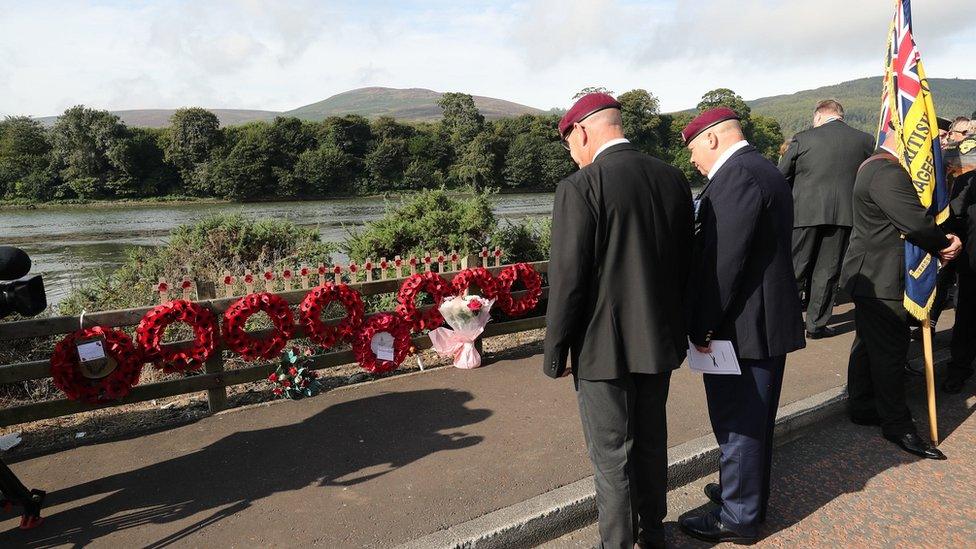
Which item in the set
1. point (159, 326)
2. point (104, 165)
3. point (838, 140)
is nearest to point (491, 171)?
point (104, 165)

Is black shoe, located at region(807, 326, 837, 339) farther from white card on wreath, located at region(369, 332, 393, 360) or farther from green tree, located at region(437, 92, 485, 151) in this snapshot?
green tree, located at region(437, 92, 485, 151)

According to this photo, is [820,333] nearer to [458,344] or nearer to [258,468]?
[458,344]

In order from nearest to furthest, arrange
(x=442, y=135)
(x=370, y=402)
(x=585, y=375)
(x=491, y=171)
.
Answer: (x=585, y=375)
(x=370, y=402)
(x=491, y=171)
(x=442, y=135)

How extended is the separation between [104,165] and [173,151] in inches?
151

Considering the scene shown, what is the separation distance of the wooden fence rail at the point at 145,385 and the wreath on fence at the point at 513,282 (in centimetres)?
103

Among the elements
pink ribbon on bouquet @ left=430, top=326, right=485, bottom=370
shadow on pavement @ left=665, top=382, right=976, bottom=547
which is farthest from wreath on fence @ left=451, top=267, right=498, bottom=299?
shadow on pavement @ left=665, top=382, right=976, bottom=547

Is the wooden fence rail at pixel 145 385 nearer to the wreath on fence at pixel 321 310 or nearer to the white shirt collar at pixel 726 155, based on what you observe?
the wreath on fence at pixel 321 310

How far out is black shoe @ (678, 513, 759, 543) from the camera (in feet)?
9.56

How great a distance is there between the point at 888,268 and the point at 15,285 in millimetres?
5339

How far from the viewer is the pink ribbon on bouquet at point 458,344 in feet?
18.8

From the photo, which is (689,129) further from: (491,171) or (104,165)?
(104,165)

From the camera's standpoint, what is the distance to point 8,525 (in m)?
3.08

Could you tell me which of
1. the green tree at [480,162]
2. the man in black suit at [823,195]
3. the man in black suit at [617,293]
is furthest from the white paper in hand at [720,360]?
the green tree at [480,162]

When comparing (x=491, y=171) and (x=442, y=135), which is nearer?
(x=491, y=171)
